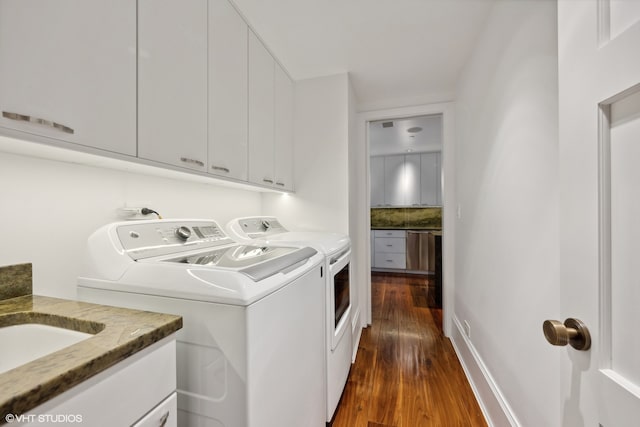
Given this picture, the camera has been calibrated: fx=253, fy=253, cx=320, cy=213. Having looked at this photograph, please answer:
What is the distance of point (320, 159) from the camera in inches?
85.0

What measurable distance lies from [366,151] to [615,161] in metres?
2.39

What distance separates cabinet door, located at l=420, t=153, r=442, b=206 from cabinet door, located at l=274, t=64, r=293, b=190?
3.77 metres

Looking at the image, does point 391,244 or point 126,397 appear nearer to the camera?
point 126,397

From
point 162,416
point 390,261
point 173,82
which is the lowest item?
point 390,261

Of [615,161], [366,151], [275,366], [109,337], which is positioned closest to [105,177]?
[109,337]

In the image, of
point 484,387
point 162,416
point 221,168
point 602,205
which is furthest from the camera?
point 484,387

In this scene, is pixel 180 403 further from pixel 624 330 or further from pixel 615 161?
pixel 615 161

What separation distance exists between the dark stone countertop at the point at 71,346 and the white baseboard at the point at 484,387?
1571 mm

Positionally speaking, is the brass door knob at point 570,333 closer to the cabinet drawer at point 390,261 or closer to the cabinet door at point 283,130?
the cabinet door at point 283,130

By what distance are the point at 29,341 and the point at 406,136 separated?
4478 millimetres

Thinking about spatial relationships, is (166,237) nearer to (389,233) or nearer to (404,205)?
(389,233)

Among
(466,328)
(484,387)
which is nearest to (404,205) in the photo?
(466,328)

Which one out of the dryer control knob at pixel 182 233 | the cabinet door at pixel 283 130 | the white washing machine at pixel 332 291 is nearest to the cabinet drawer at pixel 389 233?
the cabinet door at pixel 283 130

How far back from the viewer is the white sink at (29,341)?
2.20ft
